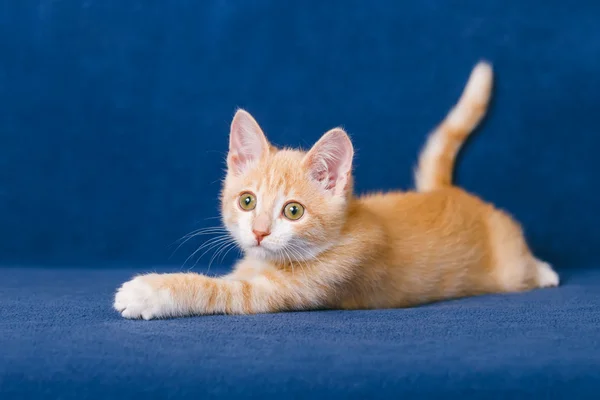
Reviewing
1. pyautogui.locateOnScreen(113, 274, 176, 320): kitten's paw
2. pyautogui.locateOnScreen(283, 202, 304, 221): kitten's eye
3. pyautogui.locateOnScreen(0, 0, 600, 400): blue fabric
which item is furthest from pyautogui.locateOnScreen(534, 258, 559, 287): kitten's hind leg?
pyautogui.locateOnScreen(113, 274, 176, 320): kitten's paw

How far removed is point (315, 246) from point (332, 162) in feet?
0.72

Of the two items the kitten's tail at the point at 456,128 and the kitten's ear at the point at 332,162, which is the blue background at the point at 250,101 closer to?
the kitten's tail at the point at 456,128

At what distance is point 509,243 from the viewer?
216 cm

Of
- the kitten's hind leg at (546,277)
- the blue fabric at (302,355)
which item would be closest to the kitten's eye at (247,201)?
the blue fabric at (302,355)

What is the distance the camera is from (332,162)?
1.71 meters

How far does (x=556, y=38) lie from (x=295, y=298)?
4.78 ft

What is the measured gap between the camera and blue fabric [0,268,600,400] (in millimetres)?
1114

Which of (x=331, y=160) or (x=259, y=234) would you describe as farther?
(x=331, y=160)

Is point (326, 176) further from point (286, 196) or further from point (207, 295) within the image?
point (207, 295)

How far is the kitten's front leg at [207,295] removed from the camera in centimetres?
148

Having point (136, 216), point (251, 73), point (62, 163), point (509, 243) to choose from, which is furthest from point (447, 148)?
point (62, 163)

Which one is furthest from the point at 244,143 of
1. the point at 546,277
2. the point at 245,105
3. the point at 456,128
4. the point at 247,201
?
the point at 546,277

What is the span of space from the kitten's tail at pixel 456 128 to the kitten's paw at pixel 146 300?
1.17m

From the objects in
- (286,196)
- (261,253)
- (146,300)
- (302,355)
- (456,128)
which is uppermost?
(456,128)
